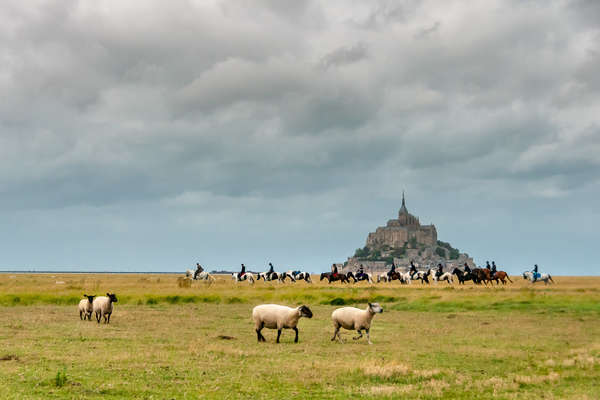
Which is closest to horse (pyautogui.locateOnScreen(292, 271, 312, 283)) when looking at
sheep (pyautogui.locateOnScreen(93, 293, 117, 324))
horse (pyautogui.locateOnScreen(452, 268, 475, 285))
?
horse (pyautogui.locateOnScreen(452, 268, 475, 285))

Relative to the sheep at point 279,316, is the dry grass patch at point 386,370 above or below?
below

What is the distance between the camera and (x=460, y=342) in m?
22.5

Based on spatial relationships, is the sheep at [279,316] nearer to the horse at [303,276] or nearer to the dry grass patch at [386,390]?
the dry grass patch at [386,390]

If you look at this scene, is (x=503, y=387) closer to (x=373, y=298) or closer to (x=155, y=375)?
(x=155, y=375)

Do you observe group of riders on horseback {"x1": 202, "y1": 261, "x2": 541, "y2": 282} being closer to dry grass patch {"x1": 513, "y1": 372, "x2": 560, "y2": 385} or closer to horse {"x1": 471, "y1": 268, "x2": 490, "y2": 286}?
horse {"x1": 471, "y1": 268, "x2": 490, "y2": 286}

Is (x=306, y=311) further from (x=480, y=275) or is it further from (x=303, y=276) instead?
(x=303, y=276)

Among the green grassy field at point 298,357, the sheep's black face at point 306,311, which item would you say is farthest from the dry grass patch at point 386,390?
the sheep's black face at point 306,311

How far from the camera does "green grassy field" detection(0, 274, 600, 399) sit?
13.3 metres

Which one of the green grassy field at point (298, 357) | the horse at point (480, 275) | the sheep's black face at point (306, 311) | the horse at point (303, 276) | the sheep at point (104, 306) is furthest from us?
the horse at point (303, 276)

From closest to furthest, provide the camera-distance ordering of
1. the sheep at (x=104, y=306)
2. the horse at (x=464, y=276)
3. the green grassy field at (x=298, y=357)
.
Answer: the green grassy field at (x=298, y=357)
the sheep at (x=104, y=306)
the horse at (x=464, y=276)

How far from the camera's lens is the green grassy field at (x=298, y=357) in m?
13.3

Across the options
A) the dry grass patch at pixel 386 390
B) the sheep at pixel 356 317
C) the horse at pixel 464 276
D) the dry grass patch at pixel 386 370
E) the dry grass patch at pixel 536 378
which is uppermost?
the horse at pixel 464 276

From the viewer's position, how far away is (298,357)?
1814 cm

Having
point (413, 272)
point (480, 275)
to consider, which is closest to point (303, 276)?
point (413, 272)
